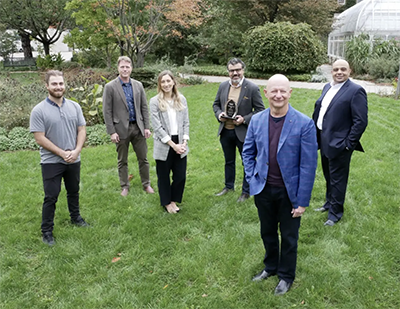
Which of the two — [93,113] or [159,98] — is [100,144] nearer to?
[93,113]

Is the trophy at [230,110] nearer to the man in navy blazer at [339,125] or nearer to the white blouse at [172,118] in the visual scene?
the white blouse at [172,118]

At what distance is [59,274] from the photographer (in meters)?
3.35

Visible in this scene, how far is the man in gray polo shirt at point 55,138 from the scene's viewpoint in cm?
361

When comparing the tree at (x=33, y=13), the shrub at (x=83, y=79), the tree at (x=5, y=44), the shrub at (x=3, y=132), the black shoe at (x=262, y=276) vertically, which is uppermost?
the tree at (x=33, y=13)

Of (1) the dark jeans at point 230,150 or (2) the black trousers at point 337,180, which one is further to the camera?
(1) the dark jeans at point 230,150

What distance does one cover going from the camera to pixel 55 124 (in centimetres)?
370

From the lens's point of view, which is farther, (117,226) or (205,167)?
(205,167)

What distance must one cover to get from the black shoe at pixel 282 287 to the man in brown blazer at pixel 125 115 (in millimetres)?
2671

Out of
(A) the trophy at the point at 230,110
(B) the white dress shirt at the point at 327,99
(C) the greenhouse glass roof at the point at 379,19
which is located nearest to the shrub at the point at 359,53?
(C) the greenhouse glass roof at the point at 379,19

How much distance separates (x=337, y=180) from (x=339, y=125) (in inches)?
26.8

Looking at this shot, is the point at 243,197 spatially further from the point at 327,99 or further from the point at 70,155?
the point at 70,155

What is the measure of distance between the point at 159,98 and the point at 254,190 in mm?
2002

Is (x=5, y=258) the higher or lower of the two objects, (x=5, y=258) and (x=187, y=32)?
the lower

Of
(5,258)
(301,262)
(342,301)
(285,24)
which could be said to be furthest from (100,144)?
(285,24)
